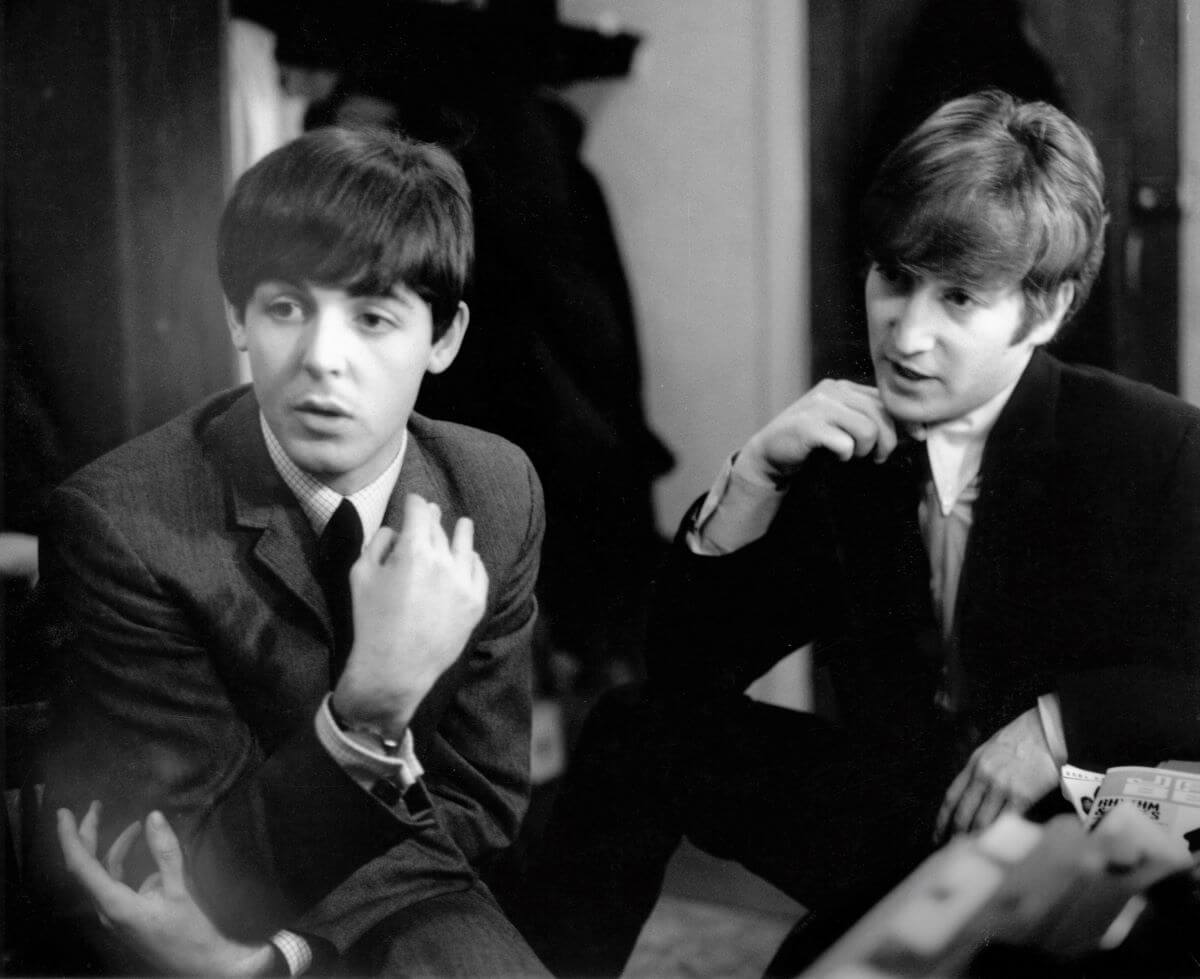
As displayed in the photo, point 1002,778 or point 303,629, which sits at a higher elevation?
point 303,629

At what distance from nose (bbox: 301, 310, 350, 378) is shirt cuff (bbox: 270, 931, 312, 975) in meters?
0.53

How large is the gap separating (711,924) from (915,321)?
64 cm

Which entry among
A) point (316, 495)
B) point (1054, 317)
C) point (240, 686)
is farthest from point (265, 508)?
point (1054, 317)

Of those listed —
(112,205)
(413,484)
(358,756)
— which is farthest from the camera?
(112,205)

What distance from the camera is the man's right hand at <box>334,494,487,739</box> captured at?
1.10 m

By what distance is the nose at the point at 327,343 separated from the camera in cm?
114

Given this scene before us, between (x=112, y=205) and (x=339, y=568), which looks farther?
(x=112, y=205)

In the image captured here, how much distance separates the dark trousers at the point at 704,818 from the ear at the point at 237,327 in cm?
52

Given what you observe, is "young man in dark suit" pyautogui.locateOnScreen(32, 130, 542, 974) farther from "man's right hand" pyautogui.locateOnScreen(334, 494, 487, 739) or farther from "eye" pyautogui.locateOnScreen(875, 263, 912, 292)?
"eye" pyautogui.locateOnScreen(875, 263, 912, 292)

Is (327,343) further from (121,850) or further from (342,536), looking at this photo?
(121,850)

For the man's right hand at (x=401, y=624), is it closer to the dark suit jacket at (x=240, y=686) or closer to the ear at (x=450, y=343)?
the dark suit jacket at (x=240, y=686)

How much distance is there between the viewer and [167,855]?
3.71 ft

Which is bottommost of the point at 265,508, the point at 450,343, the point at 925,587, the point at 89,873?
the point at 89,873

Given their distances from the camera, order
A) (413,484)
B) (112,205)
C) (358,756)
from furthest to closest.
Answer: (112,205)
(413,484)
(358,756)
